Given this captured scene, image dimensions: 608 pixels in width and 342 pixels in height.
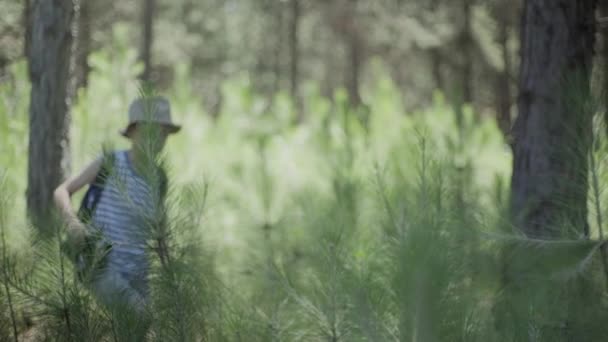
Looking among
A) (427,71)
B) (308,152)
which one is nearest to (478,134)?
(308,152)

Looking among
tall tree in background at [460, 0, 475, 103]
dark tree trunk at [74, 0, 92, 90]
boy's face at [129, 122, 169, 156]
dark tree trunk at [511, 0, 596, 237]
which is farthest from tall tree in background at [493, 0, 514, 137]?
boy's face at [129, 122, 169, 156]

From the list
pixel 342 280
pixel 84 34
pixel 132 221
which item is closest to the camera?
pixel 342 280

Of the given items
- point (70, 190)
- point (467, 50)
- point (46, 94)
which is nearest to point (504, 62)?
point (467, 50)

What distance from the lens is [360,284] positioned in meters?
2.00

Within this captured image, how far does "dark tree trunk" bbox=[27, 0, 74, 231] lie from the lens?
403 centimetres

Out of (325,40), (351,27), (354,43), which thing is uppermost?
(325,40)

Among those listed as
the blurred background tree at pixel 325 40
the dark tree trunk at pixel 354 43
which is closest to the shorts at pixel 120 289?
the blurred background tree at pixel 325 40

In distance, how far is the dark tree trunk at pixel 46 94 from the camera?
4.03 metres

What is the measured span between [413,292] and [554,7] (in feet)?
7.98

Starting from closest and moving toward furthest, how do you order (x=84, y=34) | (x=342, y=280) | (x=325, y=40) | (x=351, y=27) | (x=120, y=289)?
1. (x=342, y=280)
2. (x=120, y=289)
3. (x=84, y=34)
4. (x=351, y=27)
5. (x=325, y=40)

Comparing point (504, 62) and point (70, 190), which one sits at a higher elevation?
point (504, 62)

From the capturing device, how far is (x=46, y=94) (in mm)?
4066

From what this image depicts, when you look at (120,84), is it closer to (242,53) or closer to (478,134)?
(478,134)

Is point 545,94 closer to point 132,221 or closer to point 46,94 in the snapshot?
point 132,221
